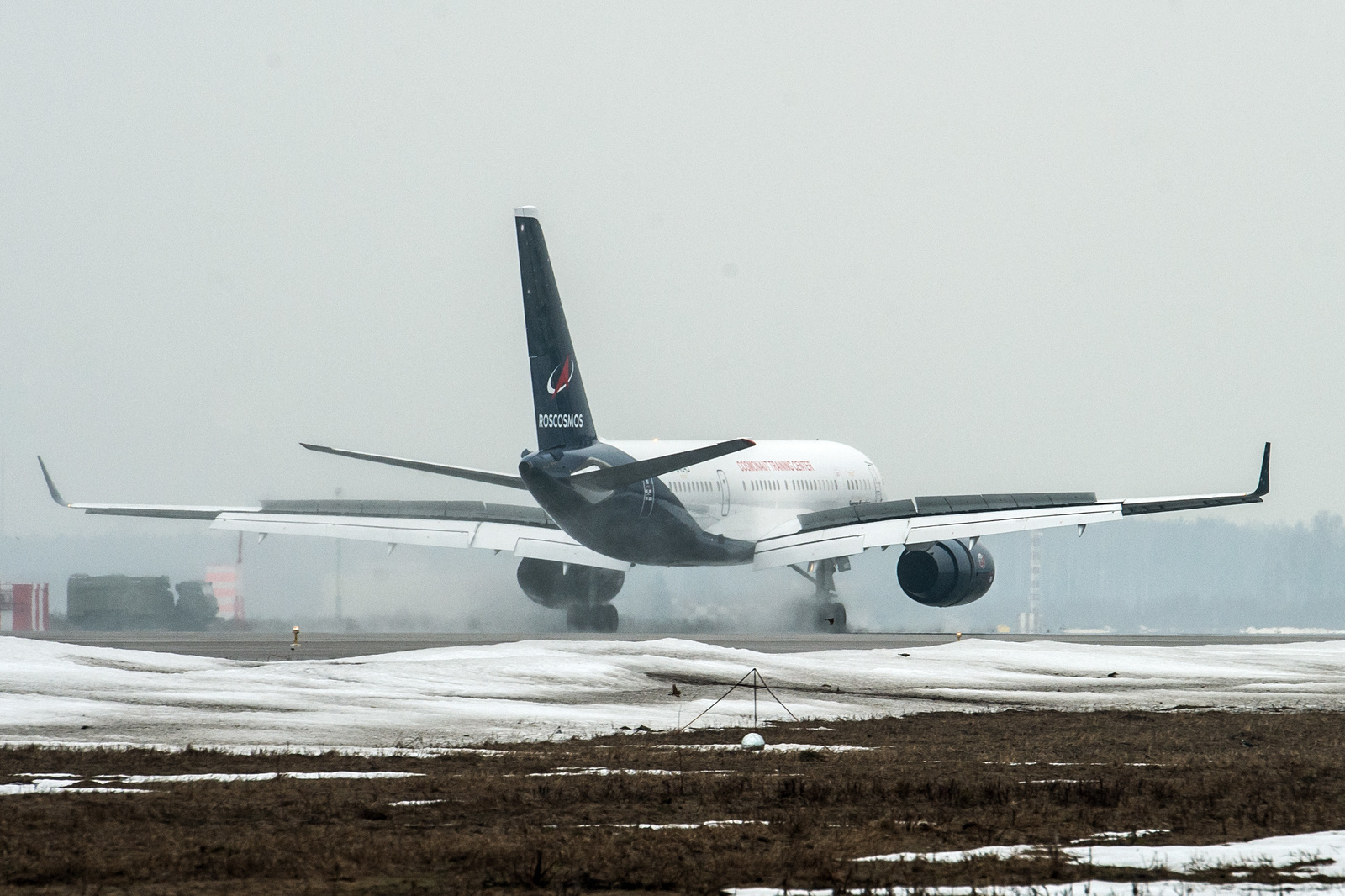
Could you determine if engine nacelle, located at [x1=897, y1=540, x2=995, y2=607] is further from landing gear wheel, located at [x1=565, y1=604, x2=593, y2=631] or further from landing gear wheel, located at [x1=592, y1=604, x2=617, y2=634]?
landing gear wheel, located at [x1=565, y1=604, x2=593, y2=631]

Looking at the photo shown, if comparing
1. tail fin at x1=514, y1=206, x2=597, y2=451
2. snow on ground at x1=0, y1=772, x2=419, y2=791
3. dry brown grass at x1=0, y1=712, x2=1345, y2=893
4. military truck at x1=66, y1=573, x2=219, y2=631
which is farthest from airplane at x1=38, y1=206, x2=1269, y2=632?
snow on ground at x1=0, y1=772, x2=419, y2=791

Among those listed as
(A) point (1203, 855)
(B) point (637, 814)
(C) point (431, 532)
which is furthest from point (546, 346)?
(A) point (1203, 855)

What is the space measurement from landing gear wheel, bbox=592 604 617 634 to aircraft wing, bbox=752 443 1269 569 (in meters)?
5.47

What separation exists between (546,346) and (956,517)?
1292 cm

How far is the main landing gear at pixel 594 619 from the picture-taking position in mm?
48594

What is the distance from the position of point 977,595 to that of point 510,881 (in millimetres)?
41372

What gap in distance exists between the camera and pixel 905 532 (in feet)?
156

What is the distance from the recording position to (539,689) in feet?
80.0

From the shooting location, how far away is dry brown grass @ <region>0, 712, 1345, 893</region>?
10.2 meters

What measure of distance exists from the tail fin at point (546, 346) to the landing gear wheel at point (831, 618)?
1165 cm

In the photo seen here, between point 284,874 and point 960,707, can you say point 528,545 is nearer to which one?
point 960,707

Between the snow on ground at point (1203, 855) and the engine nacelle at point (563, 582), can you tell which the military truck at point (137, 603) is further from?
the snow on ground at point (1203, 855)

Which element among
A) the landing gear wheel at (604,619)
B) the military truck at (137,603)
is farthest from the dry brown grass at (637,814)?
the military truck at (137,603)

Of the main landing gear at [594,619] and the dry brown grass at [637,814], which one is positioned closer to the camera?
the dry brown grass at [637,814]
